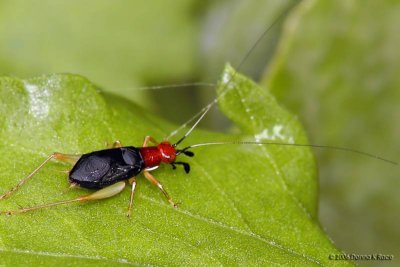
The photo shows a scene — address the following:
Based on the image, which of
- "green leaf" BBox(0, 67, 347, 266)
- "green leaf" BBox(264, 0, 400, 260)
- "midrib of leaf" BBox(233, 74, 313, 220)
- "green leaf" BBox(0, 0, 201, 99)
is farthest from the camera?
"green leaf" BBox(0, 0, 201, 99)

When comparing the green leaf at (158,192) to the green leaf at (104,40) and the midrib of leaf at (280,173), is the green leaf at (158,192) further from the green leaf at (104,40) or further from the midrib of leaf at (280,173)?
the green leaf at (104,40)

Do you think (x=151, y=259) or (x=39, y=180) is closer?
(x=151, y=259)

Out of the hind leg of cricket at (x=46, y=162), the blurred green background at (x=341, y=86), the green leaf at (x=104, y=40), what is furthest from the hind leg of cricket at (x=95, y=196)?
the green leaf at (x=104, y=40)

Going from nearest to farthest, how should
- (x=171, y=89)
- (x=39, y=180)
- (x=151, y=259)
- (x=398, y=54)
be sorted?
(x=151, y=259) → (x=39, y=180) → (x=398, y=54) → (x=171, y=89)

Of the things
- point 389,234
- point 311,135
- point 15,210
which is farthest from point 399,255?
point 15,210

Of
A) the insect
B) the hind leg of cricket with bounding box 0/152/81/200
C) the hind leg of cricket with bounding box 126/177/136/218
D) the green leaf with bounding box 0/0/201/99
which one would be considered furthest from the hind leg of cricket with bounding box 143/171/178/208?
the green leaf with bounding box 0/0/201/99

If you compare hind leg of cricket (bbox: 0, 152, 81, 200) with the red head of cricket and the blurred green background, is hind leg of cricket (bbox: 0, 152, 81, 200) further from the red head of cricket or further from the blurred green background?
the blurred green background

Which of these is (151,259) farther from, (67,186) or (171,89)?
(171,89)
